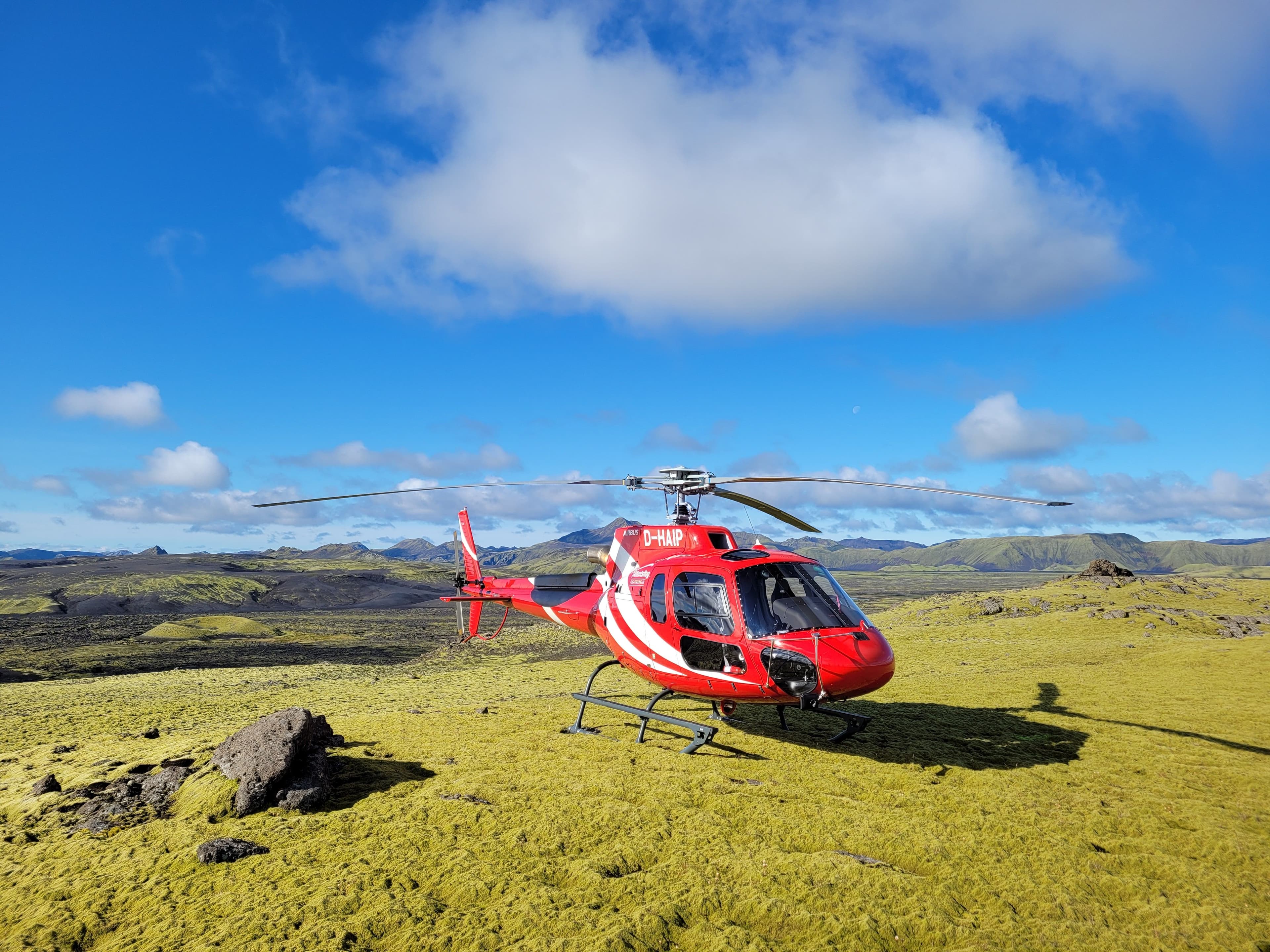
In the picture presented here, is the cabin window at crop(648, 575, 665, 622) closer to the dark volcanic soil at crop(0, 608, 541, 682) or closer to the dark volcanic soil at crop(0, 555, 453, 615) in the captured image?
the dark volcanic soil at crop(0, 608, 541, 682)

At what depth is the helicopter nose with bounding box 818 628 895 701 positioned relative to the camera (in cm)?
847

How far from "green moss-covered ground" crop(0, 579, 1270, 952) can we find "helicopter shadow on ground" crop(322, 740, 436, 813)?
5 centimetres

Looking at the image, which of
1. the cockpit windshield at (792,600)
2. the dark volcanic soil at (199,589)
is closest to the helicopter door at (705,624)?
the cockpit windshield at (792,600)

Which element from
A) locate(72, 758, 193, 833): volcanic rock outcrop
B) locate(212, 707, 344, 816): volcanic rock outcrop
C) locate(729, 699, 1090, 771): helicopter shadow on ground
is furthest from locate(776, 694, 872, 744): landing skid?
locate(72, 758, 193, 833): volcanic rock outcrop

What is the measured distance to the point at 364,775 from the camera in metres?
8.10

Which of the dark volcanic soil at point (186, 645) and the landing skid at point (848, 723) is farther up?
the landing skid at point (848, 723)

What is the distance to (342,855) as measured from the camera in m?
5.94

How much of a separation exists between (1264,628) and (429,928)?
2932 cm

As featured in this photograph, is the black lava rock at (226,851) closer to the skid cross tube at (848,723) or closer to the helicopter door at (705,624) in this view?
the helicopter door at (705,624)

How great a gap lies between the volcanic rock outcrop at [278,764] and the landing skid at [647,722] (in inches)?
155

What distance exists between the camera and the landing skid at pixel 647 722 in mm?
9406

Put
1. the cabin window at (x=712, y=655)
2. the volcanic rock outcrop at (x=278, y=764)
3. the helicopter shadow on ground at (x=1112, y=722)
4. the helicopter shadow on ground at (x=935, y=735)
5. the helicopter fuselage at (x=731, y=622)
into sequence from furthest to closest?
the helicopter shadow on ground at (x=1112, y=722)
the helicopter shadow on ground at (x=935, y=735)
the cabin window at (x=712, y=655)
the helicopter fuselage at (x=731, y=622)
the volcanic rock outcrop at (x=278, y=764)

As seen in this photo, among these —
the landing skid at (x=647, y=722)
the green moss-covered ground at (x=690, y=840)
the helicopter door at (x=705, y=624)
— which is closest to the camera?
the green moss-covered ground at (x=690, y=840)

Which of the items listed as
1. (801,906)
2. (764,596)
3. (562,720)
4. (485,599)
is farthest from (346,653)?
(801,906)
